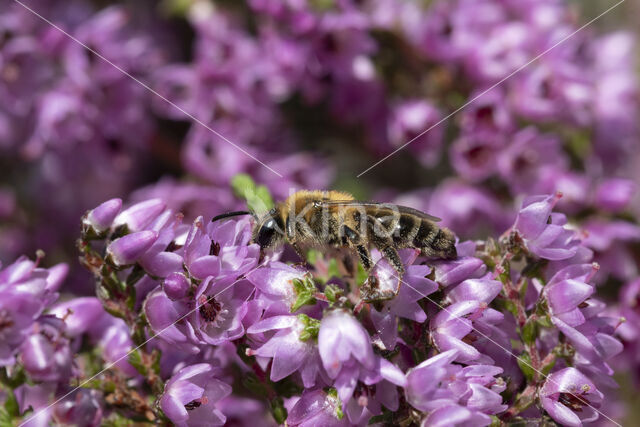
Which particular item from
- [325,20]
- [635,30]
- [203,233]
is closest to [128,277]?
[203,233]

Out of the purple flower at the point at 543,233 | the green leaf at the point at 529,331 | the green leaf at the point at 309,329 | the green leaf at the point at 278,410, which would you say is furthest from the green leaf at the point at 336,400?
the purple flower at the point at 543,233

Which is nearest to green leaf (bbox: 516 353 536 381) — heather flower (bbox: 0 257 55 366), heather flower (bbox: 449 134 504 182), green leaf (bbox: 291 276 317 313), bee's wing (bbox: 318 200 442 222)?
bee's wing (bbox: 318 200 442 222)

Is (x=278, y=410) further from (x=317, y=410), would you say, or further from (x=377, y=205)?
(x=377, y=205)

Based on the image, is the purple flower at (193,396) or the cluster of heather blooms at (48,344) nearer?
the purple flower at (193,396)

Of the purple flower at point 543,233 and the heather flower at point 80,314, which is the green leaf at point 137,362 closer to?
the heather flower at point 80,314

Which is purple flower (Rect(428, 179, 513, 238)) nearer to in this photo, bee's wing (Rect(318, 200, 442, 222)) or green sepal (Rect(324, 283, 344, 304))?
bee's wing (Rect(318, 200, 442, 222))

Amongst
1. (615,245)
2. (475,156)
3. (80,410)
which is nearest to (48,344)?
(80,410)
